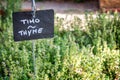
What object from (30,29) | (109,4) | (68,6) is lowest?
(68,6)

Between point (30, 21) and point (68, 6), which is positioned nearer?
point (30, 21)

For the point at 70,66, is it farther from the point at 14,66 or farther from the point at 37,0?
the point at 37,0

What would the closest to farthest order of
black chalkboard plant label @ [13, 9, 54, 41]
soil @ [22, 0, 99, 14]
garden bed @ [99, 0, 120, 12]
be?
black chalkboard plant label @ [13, 9, 54, 41] → garden bed @ [99, 0, 120, 12] → soil @ [22, 0, 99, 14]

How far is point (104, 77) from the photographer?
11.7 ft

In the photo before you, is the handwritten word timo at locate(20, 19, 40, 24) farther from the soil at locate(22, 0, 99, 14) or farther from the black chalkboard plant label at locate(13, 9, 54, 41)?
the soil at locate(22, 0, 99, 14)

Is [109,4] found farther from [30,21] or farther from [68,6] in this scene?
[30,21]

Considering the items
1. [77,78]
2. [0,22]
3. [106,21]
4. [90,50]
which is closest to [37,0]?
[0,22]

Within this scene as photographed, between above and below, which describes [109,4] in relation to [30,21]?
below

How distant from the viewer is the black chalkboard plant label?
125 inches

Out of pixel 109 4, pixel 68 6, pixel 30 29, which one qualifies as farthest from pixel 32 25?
pixel 68 6

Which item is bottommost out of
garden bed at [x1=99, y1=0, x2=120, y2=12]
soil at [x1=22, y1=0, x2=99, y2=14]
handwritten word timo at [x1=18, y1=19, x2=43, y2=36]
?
soil at [x1=22, y1=0, x2=99, y2=14]

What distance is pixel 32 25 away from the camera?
127 inches

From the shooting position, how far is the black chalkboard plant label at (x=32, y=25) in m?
3.18

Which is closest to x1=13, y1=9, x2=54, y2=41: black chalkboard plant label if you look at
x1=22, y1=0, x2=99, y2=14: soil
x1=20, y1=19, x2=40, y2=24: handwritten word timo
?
x1=20, y1=19, x2=40, y2=24: handwritten word timo
